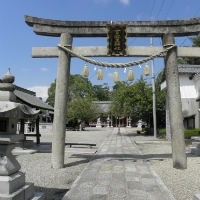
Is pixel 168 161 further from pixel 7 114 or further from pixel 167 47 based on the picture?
pixel 7 114

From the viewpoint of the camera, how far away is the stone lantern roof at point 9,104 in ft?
13.0

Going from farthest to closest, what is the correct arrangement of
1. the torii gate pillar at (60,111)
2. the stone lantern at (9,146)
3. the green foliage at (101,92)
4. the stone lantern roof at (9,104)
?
the green foliage at (101,92) → the torii gate pillar at (60,111) → the stone lantern roof at (9,104) → the stone lantern at (9,146)

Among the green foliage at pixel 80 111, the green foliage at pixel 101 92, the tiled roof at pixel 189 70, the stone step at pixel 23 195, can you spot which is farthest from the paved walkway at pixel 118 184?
the green foliage at pixel 101 92

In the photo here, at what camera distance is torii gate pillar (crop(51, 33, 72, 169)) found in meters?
8.06

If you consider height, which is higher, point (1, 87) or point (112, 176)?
point (1, 87)

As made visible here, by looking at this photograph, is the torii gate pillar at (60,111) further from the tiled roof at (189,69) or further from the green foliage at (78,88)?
the green foliage at (78,88)

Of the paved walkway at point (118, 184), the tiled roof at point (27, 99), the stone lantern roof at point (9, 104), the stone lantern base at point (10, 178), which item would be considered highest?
the tiled roof at point (27, 99)

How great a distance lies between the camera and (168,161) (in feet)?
30.5

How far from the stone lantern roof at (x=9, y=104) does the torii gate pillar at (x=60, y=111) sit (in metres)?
3.54

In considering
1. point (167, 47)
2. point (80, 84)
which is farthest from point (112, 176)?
point (80, 84)

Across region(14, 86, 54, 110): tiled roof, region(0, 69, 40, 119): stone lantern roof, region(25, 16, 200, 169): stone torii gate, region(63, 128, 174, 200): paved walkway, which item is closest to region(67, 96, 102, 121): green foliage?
region(14, 86, 54, 110): tiled roof

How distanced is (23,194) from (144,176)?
3781mm

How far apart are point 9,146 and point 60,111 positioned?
401 centimetres

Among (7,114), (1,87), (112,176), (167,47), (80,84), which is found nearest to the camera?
(7,114)
